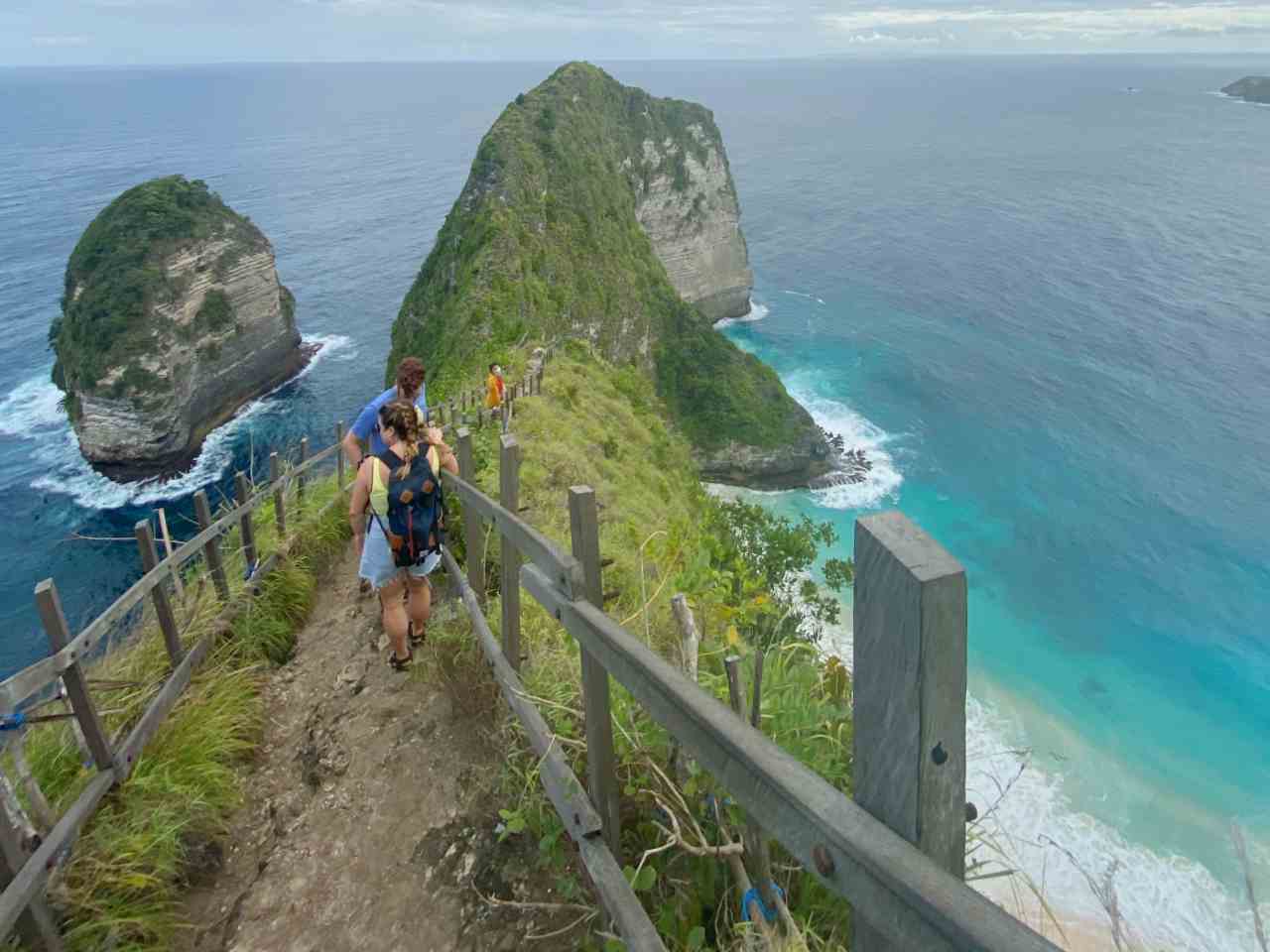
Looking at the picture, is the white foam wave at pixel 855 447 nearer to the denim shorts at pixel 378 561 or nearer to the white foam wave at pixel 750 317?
the white foam wave at pixel 750 317

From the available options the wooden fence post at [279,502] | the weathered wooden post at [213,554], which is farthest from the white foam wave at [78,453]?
the weathered wooden post at [213,554]

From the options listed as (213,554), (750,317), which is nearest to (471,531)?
(213,554)

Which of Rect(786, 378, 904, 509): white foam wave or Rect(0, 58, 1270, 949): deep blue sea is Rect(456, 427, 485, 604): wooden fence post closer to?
Rect(0, 58, 1270, 949): deep blue sea

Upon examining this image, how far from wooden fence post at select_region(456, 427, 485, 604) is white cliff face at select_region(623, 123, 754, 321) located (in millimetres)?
61237

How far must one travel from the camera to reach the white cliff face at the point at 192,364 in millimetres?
40625

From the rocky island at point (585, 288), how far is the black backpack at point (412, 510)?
17746 mm

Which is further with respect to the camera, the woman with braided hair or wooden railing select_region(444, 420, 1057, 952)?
the woman with braided hair

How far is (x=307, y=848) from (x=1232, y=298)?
79.4 m

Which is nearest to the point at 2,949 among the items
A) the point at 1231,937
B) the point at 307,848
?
the point at 307,848

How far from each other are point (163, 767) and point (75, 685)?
850mm

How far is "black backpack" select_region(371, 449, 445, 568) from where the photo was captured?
5512 millimetres

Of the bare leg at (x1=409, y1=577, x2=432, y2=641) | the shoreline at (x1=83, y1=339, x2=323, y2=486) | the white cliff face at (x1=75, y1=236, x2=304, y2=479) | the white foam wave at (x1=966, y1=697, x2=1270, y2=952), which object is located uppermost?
the bare leg at (x1=409, y1=577, x2=432, y2=641)

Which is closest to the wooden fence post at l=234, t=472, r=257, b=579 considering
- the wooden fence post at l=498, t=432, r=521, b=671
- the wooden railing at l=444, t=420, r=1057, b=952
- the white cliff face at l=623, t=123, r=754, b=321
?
the wooden fence post at l=498, t=432, r=521, b=671

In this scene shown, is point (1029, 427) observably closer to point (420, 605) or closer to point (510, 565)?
point (420, 605)
